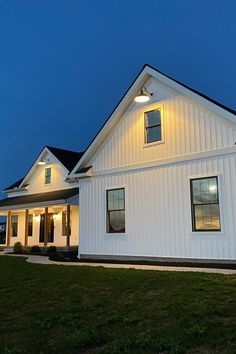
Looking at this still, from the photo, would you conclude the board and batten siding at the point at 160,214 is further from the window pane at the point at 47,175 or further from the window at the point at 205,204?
the window pane at the point at 47,175

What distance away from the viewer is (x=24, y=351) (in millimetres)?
4867

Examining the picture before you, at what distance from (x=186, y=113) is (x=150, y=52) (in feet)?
332

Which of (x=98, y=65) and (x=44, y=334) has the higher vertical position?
(x=98, y=65)

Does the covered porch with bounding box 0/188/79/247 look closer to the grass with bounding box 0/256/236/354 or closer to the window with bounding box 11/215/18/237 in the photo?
the window with bounding box 11/215/18/237

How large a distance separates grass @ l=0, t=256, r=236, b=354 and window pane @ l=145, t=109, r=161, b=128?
5.65 m

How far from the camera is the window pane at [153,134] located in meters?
13.1

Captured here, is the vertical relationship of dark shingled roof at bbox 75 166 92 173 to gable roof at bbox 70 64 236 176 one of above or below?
below

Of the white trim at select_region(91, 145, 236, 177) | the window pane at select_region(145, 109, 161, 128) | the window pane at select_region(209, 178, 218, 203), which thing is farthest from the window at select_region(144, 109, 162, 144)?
the window pane at select_region(209, 178, 218, 203)

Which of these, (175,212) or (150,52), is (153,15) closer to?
(150,52)

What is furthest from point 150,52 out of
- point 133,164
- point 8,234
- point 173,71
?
point 133,164

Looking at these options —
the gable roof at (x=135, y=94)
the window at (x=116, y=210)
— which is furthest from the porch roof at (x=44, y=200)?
the window at (x=116, y=210)

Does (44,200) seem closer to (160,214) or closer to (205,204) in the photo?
(160,214)

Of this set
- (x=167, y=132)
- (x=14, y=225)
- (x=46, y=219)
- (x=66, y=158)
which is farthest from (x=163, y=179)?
(x=14, y=225)

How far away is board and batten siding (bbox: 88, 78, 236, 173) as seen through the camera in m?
11.5
